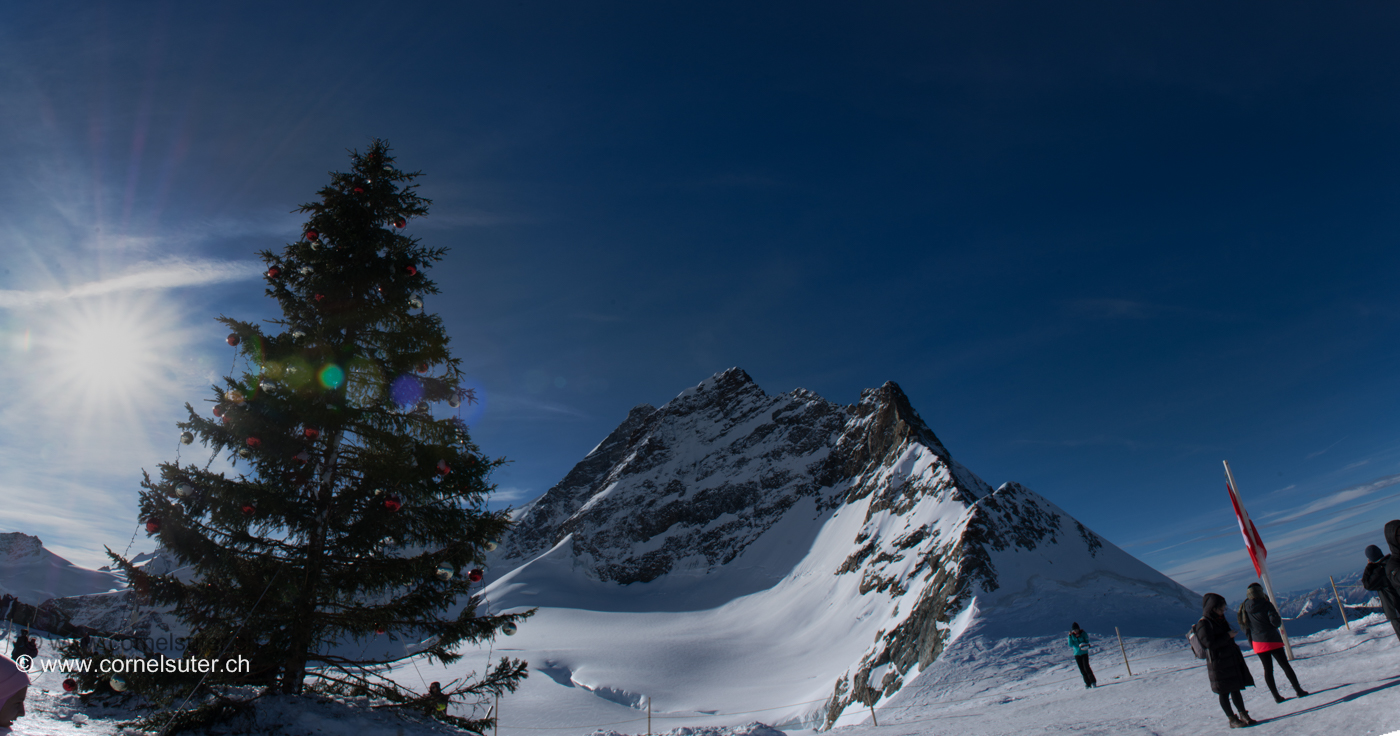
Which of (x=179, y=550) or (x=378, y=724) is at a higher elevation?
(x=179, y=550)

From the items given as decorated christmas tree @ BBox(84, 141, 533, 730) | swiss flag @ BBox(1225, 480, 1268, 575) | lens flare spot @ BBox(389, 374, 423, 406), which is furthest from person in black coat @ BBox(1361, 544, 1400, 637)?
lens flare spot @ BBox(389, 374, 423, 406)

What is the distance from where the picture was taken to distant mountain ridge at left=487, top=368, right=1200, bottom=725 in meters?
35.2

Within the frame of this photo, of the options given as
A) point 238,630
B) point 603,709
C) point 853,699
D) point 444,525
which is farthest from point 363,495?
point 603,709

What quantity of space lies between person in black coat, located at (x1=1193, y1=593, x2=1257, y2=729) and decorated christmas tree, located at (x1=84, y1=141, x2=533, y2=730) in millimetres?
7907

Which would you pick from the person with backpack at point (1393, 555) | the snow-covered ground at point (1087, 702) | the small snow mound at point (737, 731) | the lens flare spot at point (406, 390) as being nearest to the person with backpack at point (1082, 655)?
the snow-covered ground at point (1087, 702)

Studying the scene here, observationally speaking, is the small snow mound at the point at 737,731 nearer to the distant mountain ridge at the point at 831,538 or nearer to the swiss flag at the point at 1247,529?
the swiss flag at the point at 1247,529

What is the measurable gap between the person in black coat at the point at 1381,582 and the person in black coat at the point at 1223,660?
55.2 inches

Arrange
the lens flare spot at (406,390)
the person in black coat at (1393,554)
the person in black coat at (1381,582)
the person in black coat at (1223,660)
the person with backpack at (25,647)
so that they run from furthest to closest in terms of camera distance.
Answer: the person with backpack at (25,647)
the lens flare spot at (406,390)
the person in black coat at (1381,582)
the person in black coat at (1223,660)
the person in black coat at (1393,554)

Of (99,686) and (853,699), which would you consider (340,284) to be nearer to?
(99,686)

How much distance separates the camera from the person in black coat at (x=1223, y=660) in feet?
21.1

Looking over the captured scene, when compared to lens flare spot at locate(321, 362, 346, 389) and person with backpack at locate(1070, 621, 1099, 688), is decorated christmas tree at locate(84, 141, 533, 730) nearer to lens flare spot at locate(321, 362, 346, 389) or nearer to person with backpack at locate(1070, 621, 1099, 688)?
lens flare spot at locate(321, 362, 346, 389)

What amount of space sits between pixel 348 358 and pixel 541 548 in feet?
462

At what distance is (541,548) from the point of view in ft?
453

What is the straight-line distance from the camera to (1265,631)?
7.59m
